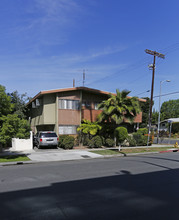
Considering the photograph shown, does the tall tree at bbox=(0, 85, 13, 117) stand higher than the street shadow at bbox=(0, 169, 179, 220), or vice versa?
Answer: the tall tree at bbox=(0, 85, 13, 117)

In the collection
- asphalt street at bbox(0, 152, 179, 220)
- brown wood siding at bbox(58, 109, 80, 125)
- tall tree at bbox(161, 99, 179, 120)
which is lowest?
asphalt street at bbox(0, 152, 179, 220)

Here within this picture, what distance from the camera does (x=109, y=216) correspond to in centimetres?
445

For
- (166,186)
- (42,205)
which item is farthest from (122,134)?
(42,205)

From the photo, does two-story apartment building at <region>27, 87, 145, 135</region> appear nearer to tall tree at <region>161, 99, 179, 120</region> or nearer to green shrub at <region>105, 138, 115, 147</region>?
green shrub at <region>105, 138, 115, 147</region>

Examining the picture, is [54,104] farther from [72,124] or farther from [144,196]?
[144,196]

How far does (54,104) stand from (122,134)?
773cm

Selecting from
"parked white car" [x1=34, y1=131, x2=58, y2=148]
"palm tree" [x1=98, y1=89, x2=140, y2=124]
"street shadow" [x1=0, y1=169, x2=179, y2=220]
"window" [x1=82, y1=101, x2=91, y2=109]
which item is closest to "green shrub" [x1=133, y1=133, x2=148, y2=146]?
"palm tree" [x1=98, y1=89, x2=140, y2=124]

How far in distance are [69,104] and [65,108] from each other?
0.63m

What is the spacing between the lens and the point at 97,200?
18.0ft

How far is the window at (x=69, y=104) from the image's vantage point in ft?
67.7

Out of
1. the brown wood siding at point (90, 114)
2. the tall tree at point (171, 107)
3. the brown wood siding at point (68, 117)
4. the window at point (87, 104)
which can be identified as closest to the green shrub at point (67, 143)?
the brown wood siding at point (68, 117)

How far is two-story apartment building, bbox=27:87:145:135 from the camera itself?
2047 centimetres

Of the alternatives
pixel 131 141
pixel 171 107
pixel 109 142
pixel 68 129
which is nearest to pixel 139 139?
pixel 131 141

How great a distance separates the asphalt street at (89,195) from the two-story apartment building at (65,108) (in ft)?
38.8
